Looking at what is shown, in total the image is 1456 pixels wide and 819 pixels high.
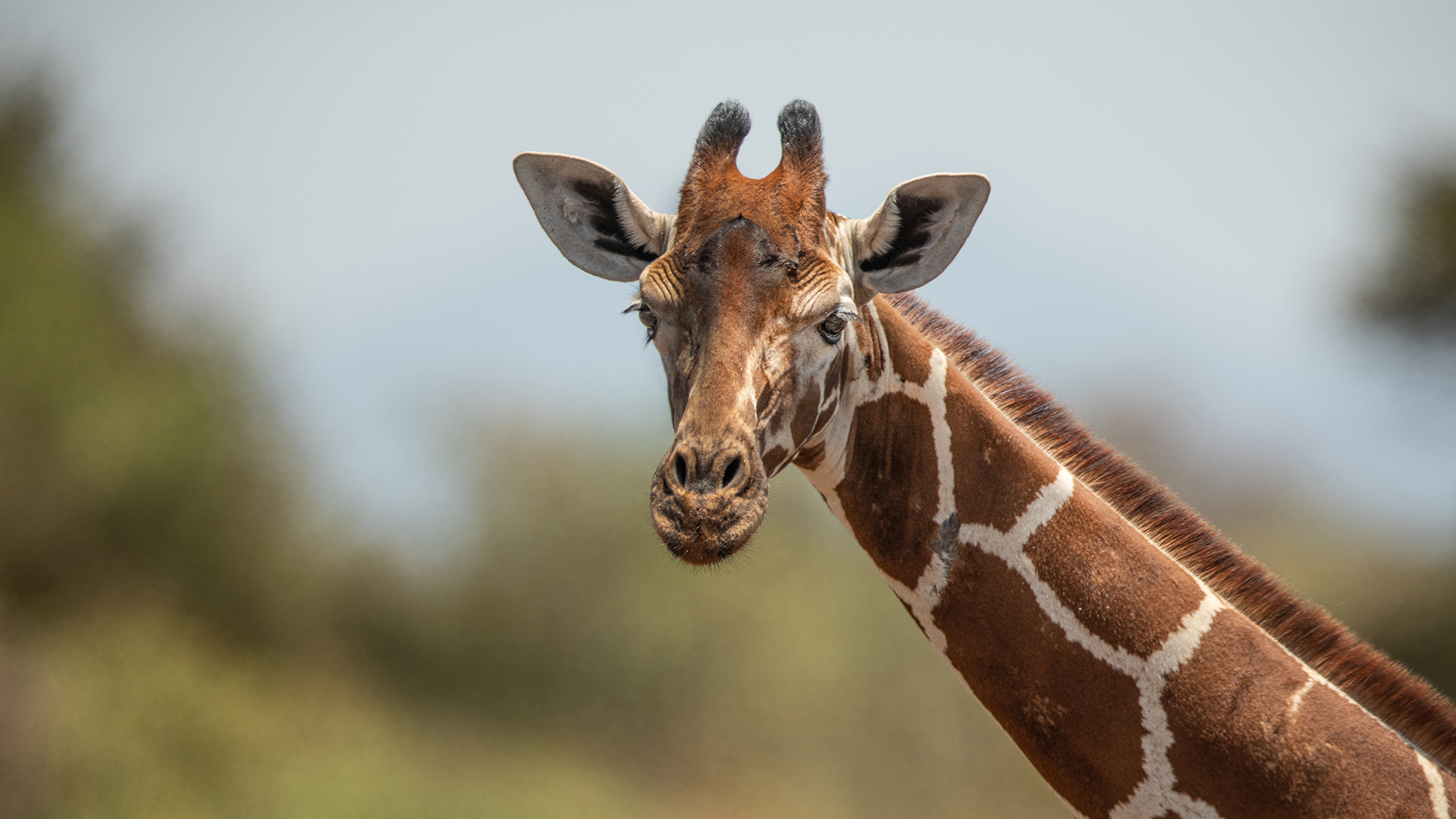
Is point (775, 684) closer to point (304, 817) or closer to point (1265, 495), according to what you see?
point (304, 817)

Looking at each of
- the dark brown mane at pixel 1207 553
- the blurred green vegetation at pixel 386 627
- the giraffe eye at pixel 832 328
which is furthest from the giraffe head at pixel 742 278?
the blurred green vegetation at pixel 386 627

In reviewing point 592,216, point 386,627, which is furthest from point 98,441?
point 592,216

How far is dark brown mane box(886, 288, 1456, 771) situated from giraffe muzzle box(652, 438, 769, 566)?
1420mm

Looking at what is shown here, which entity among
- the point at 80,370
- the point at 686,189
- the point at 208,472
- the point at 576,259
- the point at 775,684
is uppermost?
the point at 686,189

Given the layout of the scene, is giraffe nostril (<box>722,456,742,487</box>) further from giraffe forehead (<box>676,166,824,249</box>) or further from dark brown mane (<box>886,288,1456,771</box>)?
dark brown mane (<box>886,288,1456,771</box>)

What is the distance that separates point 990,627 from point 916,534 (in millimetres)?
398

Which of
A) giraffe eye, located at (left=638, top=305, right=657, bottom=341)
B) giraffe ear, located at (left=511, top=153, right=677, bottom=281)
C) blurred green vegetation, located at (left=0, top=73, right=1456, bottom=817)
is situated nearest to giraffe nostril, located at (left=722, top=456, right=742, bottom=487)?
giraffe eye, located at (left=638, top=305, right=657, bottom=341)

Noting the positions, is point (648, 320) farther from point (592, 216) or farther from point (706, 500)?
point (706, 500)

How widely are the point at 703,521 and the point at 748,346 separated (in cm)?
65

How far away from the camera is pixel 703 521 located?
8.64 feet

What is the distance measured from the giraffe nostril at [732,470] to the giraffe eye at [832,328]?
0.65m

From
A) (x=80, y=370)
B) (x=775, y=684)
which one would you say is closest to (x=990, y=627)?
(x=775, y=684)

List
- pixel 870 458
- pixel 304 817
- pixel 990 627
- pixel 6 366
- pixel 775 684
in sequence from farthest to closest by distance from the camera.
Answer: pixel 775 684 < pixel 6 366 < pixel 304 817 < pixel 870 458 < pixel 990 627

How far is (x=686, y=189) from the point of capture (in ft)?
11.5
